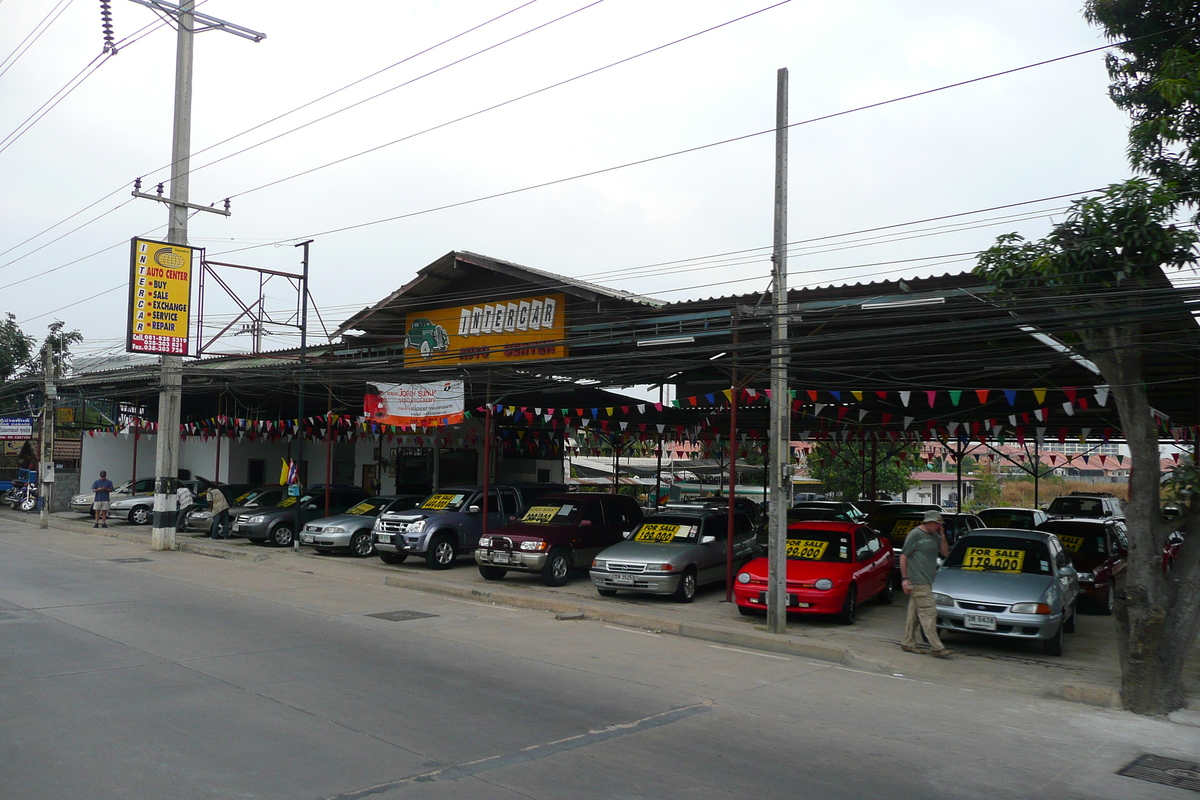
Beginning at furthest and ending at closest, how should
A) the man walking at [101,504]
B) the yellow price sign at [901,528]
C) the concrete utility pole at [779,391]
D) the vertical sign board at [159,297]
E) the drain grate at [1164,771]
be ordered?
the man walking at [101,504] < the vertical sign board at [159,297] < the yellow price sign at [901,528] < the concrete utility pole at [779,391] < the drain grate at [1164,771]

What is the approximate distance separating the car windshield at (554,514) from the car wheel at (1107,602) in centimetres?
921

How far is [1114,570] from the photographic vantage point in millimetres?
14859

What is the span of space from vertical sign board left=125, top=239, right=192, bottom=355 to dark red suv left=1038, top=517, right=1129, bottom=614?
19.4 meters

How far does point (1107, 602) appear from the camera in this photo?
1455 cm

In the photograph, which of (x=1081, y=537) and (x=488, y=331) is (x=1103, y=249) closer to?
(x=1081, y=537)

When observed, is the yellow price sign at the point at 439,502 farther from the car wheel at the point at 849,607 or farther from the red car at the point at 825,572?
the car wheel at the point at 849,607

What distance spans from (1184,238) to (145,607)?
45.3 ft

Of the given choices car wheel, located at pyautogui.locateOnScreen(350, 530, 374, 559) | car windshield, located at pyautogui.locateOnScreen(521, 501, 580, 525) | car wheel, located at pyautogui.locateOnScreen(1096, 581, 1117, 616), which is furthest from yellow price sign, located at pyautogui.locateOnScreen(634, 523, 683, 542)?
car wheel, located at pyautogui.locateOnScreen(350, 530, 374, 559)

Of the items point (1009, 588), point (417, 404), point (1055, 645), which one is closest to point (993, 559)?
point (1009, 588)

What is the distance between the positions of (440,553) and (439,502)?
4.65 ft

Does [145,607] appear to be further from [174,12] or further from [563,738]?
[174,12]

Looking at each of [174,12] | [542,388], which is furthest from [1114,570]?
[174,12]

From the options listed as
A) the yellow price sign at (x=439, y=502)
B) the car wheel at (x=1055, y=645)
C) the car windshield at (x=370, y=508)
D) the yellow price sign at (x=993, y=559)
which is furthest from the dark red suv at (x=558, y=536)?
the car wheel at (x=1055, y=645)

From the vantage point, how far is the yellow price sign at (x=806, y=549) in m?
13.6
